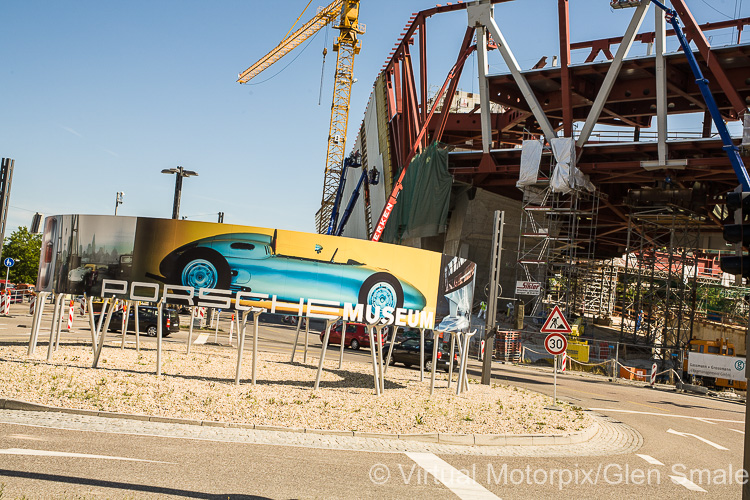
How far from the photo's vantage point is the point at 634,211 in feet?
163

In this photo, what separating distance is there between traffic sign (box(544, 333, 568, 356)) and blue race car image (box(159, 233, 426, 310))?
5475 mm

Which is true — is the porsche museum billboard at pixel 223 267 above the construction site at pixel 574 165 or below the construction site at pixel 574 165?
below

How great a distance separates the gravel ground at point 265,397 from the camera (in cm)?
1212

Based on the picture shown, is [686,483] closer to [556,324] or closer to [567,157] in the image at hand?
[556,324]

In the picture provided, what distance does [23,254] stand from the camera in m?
66.4

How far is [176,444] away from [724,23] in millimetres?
42859

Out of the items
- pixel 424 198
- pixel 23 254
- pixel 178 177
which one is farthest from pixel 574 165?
pixel 23 254

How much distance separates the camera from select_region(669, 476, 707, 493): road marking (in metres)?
9.45

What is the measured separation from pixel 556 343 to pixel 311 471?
433 inches

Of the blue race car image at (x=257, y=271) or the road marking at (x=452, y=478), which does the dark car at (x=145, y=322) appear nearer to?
the blue race car image at (x=257, y=271)

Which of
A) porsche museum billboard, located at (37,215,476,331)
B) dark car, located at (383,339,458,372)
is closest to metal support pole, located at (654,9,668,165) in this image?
dark car, located at (383,339,458,372)

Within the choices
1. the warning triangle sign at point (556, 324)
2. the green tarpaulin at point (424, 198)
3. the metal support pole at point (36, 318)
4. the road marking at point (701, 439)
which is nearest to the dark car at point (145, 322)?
the metal support pole at point (36, 318)

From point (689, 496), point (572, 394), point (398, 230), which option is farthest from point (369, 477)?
point (398, 230)

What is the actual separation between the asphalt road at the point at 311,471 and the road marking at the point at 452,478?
0.02 meters
